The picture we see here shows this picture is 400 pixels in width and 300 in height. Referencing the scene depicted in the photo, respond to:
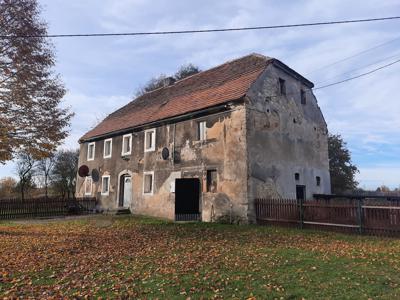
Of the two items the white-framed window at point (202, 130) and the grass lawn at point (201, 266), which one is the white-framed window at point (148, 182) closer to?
the white-framed window at point (202, 130)

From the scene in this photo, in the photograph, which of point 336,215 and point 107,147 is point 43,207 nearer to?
point 107,147

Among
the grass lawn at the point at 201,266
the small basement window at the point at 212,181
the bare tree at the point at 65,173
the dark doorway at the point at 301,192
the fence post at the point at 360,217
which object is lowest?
the grass lawn at the point at 201,266

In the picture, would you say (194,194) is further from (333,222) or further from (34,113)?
(34,113)

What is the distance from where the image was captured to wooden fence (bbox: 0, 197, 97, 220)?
20.6 metres

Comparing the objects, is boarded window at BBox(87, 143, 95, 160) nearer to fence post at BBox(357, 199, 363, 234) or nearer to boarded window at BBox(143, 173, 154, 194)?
boarded window at BBox(143, 173, 154, 194)

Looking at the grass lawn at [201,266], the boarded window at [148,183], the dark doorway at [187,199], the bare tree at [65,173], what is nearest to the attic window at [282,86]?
the dark doorway at [187,199]

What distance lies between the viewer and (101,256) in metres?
8.92

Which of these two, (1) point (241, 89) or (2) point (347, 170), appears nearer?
(1) point (241, 89)

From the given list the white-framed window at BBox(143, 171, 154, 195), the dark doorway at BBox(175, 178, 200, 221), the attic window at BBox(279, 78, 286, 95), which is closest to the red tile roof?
the attic window at BBox(279, 78, 286, 95)

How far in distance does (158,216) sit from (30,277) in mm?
12498

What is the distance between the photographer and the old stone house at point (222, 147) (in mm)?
16078

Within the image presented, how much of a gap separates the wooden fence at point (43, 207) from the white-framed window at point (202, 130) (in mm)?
11558

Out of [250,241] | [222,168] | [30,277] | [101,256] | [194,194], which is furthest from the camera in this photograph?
[194,194]

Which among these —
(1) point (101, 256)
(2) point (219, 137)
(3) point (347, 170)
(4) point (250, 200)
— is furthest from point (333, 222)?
(3) point (347, 170)
